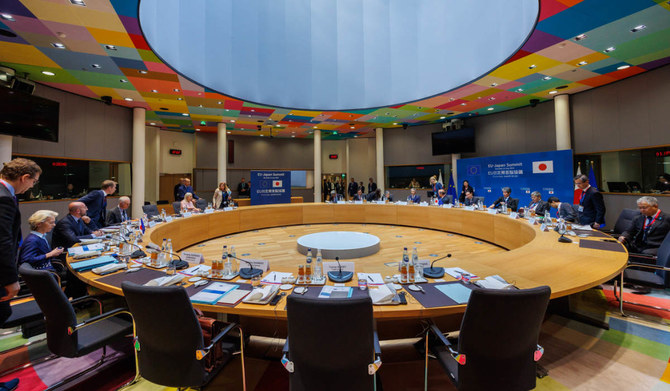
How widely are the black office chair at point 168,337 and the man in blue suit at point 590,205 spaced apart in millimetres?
5532

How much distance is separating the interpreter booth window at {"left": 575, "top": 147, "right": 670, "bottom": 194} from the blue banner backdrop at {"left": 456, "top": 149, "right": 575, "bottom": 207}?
0.73 meters

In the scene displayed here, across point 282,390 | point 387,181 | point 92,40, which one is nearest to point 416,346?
point 282,390

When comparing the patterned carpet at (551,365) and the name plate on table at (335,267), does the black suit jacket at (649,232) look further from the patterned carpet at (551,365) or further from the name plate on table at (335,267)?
the name plate on table at (335,267)

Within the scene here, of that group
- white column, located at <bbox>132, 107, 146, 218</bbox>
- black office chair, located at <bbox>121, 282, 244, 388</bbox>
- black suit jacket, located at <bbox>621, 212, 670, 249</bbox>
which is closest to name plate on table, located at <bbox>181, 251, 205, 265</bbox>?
black office chair, located at <bbox>121, 282, 244, 388</bbox>

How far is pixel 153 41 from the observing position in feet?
15.0

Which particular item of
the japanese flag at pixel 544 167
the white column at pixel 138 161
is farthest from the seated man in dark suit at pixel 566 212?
the white column at pixel 138 161

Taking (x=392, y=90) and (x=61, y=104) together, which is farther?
(x=392, y=90)

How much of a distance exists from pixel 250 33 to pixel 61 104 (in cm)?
505

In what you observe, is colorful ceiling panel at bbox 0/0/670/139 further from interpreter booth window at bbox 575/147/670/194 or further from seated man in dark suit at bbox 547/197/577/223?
seated man in dark suit at bbox 547/197/577/223

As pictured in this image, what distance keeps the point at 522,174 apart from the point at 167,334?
32.6 ft

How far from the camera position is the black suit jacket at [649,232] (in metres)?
3.29

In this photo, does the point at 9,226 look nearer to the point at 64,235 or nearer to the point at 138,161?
the point at 64,235

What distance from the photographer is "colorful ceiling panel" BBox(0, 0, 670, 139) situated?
12.2 feet

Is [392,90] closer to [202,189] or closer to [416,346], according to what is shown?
[416,346]
